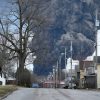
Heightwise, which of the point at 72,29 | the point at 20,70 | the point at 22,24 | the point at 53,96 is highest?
the point at 72,29

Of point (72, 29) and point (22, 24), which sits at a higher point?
point (72, 29)

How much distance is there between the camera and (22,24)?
7450cm

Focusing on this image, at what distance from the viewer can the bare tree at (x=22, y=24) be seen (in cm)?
7469

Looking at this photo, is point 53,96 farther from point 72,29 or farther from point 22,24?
point 72,29

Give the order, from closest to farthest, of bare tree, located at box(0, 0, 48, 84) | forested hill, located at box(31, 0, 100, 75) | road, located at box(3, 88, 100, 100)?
road, located at box(3, 88, 100, 100) < bare tree, located at box(0, 0, 48, 84) < forested hill, located at box(31, 0, 100, 75)

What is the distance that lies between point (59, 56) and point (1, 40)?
233 feet

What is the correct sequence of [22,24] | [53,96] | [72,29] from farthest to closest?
[72,29] < [22,24] < [53,96]

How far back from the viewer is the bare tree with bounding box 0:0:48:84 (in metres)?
74.7

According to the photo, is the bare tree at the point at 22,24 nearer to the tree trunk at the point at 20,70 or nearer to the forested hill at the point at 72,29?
the tree trunk at the point at 20,70

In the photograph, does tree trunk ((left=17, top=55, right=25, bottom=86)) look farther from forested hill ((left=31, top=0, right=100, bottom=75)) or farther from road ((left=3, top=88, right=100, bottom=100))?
forested hill ((left=31, top=0, right=100, bottom=75))

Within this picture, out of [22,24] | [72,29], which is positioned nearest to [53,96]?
[22,24]

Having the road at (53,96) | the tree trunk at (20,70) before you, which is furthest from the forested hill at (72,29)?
the road at (53,96)

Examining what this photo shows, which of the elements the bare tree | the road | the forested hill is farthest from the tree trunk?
the forested hill

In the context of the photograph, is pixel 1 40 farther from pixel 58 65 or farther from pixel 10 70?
pixel 58 65
